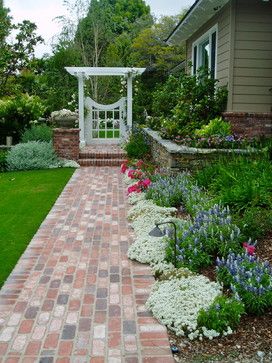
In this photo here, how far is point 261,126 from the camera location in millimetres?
8914

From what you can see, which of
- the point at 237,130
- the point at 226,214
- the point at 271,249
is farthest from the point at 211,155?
the point at 271,249

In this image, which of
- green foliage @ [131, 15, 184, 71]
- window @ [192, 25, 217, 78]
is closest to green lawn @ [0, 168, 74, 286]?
window @ [192, 25, 217, 78]

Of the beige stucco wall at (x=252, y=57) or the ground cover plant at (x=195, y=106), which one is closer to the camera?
the beige stucco wall at (x=252, y=57)

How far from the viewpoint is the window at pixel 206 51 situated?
10484 millimetres

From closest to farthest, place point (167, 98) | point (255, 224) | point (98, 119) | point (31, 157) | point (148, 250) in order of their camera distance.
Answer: point (255, 224)
point (148, 250)
point (31, 157)
point (167, 98)
point (98, 119)

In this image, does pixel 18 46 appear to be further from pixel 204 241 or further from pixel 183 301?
pixel 183 301

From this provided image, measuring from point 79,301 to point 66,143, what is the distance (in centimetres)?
826

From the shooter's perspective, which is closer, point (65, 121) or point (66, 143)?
point (66, 143)

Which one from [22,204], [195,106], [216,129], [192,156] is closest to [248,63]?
[195,106]

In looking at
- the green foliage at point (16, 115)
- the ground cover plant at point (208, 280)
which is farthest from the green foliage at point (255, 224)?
the green foliage at point (16, 115)

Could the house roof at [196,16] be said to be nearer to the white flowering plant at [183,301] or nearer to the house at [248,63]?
the house at [248,63]

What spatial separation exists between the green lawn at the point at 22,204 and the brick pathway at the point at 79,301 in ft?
0.47

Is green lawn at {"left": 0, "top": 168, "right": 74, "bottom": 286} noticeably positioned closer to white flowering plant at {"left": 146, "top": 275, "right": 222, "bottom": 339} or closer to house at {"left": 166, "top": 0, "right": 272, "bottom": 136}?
white flowering plant at {"left": 146, "top": 275, "right": 222, "bottom": 339}

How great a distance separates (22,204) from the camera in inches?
277
